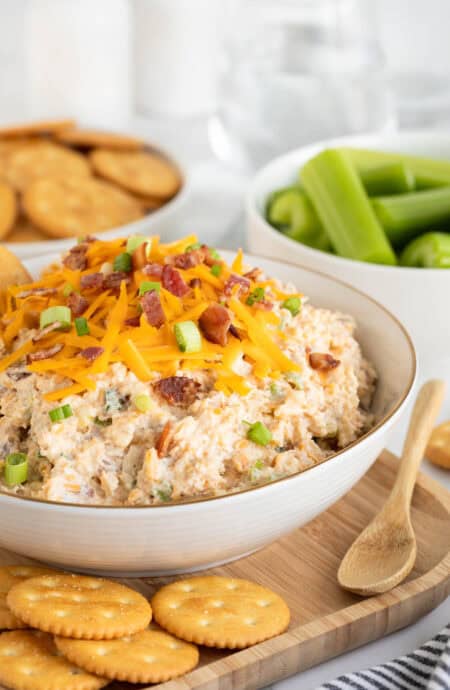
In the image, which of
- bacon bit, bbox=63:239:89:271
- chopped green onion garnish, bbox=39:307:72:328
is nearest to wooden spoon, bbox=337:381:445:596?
chopped green onion garnish, bbox=39:307:72:328

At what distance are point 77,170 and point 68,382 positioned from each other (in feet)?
6.29

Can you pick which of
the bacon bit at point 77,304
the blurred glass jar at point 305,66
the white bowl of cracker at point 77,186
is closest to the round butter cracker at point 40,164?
the white bowl of cracker at point 77,186

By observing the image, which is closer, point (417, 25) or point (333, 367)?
point (333, 367)

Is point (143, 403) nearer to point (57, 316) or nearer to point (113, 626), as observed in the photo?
point (57, 316)

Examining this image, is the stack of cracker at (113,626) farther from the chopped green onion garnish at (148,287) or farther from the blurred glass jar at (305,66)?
the blurred glass jar at (305,66)

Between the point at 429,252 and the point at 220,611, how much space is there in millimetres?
1375

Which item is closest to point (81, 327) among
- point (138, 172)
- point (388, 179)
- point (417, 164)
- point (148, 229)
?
point (148, 229)

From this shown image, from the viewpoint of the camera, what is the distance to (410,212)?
9.66 ft

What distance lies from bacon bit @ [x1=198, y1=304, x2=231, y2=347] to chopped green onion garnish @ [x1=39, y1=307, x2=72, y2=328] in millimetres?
275

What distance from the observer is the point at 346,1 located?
13.1 feet

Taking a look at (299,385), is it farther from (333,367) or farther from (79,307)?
(79,307)

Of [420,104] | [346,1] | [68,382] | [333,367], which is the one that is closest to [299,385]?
[333,367]

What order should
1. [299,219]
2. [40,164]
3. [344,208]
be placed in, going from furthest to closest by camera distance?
[40,164] < [299,219] < [344,208]

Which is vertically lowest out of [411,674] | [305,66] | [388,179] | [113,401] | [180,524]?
[411,674]
